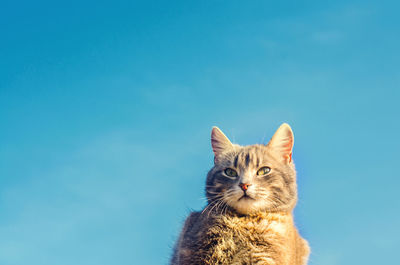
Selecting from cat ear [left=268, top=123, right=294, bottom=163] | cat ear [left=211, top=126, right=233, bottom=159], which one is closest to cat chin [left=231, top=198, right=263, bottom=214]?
cat ear [left=268, top=123, right=294, bottom=163]

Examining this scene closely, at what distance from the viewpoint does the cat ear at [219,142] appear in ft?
21.3

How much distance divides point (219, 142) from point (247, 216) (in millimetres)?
1205

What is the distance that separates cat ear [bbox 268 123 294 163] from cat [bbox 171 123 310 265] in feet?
0.13

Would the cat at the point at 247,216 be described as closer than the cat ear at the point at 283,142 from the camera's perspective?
Yes

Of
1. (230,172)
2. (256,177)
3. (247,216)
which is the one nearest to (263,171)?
(256,177)

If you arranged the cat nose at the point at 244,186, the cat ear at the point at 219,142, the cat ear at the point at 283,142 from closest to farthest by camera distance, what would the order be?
the cat nose at the point at 244,186, the cat ear at the point at 283,142, the cat ear at the point at 219,142

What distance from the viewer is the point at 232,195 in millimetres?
5699

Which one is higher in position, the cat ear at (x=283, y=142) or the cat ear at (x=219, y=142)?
the cat ear at (x=219, y=142)

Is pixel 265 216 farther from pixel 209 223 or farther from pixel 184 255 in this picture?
pixel 184 255

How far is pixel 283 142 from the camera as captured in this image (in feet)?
20.6

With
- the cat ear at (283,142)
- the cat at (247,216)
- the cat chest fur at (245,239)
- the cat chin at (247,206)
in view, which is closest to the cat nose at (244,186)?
the cat at (247,216)

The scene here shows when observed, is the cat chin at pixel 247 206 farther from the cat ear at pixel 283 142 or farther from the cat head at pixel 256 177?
the cat ear at pixel 283 142

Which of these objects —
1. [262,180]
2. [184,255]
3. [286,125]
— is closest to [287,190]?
[262,180]

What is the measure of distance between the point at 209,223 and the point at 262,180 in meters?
0.79
